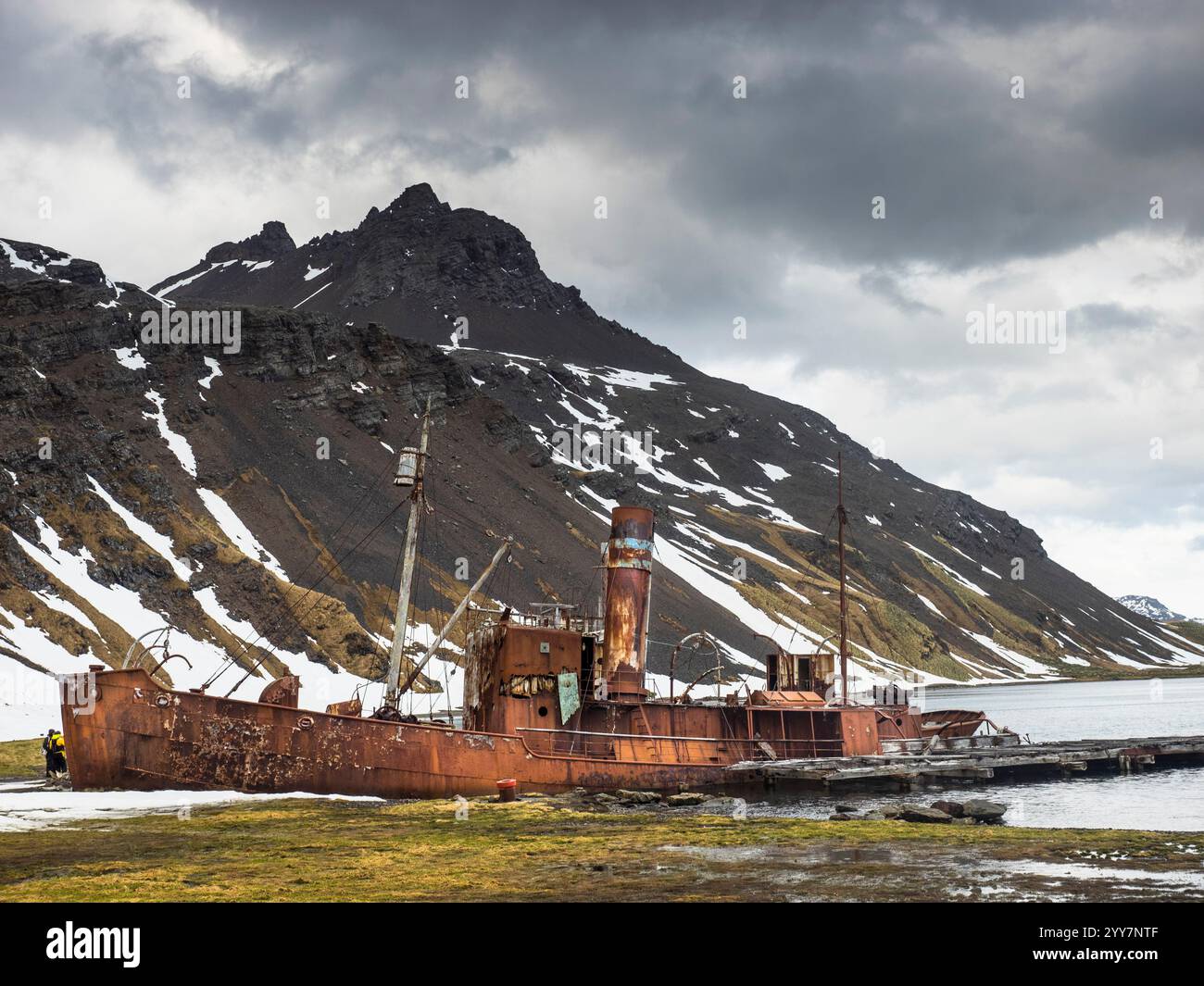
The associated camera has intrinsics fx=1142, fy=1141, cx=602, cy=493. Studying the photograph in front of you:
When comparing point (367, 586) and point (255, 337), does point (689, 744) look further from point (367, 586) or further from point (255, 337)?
point (255, 337)

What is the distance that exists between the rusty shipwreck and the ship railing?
0.05 meters

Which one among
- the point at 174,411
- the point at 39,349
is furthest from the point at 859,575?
the point at 39,349

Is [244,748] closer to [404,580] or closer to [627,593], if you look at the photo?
[404,580]

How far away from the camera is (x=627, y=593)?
1847 inches

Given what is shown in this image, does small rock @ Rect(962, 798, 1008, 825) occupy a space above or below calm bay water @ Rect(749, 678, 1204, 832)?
above

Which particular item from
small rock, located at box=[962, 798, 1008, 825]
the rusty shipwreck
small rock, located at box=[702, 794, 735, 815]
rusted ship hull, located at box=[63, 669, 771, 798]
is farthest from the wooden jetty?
rusted ship hull, located at box=[63, 669, 771, 798]

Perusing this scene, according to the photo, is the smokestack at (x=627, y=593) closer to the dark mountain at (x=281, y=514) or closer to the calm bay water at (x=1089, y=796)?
the calm bay water at (x=1089, y=796)

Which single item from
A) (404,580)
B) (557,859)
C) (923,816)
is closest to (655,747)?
(404,580)

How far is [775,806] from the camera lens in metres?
41.2

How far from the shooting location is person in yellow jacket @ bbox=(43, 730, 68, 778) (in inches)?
1622

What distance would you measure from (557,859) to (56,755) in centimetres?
2527

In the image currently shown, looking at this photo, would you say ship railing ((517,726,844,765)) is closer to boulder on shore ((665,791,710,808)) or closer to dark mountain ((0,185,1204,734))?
boulder on shore ((665,791,710,808))

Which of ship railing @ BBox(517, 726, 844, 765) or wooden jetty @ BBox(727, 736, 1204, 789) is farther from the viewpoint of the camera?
wooden jetty @ BBox(727, 736, 1204, 789)
